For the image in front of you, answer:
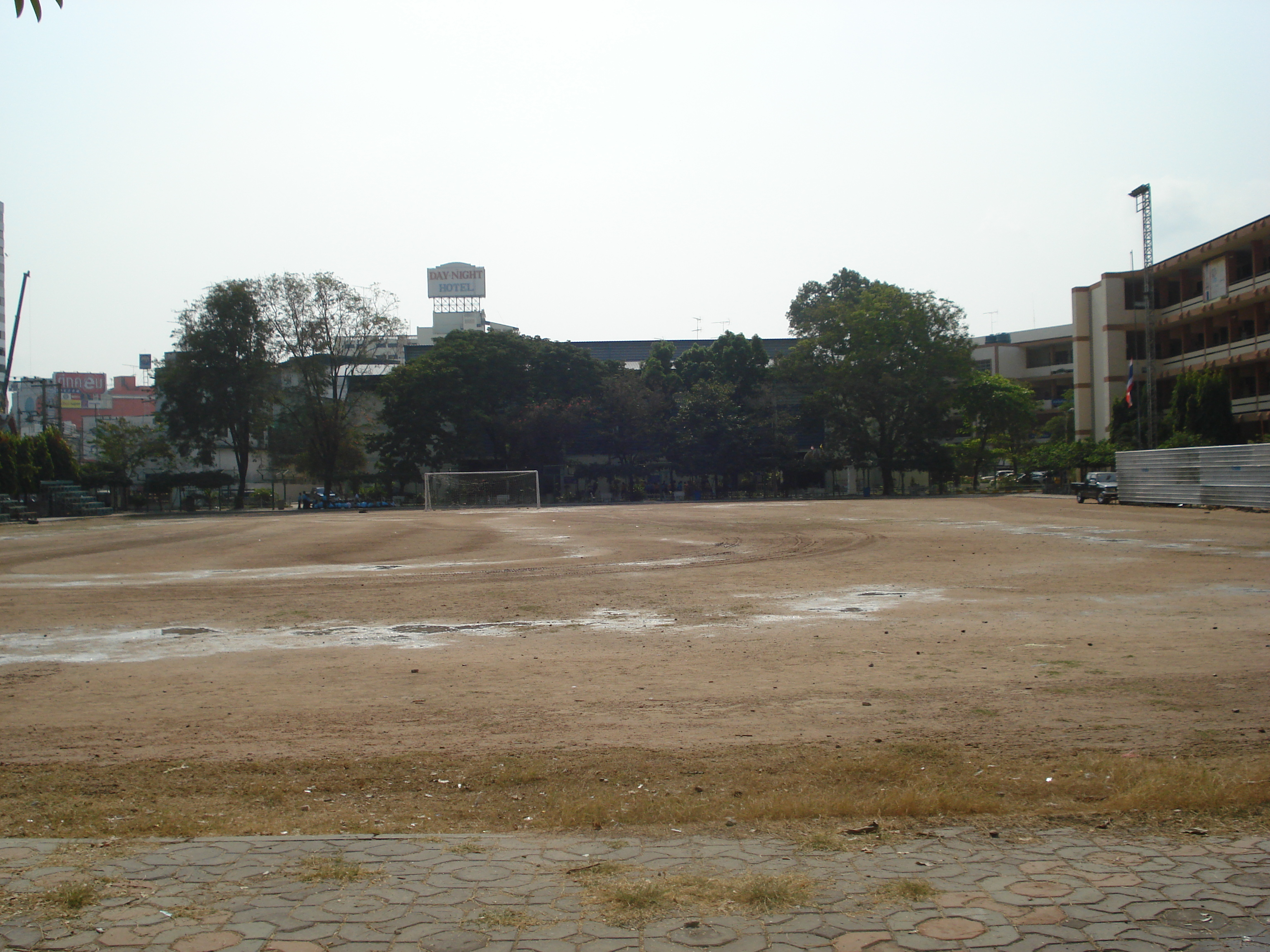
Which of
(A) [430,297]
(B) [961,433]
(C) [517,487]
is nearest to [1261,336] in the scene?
(B) [961,433]

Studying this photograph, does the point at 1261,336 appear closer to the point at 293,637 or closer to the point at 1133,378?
the point at 1133,378

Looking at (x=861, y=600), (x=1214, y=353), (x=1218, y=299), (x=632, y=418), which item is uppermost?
(x=1218, y=299)

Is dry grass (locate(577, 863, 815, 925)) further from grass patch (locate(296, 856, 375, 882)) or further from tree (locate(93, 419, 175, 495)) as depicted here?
tree (locate(93, 419, 175, 495))

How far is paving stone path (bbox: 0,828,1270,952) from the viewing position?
134 inches

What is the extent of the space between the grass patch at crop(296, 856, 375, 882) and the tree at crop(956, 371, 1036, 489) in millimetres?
69353

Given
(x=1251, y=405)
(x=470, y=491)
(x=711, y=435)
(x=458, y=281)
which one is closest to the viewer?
(x=1251, y=405)

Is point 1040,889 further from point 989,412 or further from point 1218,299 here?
point 989,412

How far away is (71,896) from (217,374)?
224ft

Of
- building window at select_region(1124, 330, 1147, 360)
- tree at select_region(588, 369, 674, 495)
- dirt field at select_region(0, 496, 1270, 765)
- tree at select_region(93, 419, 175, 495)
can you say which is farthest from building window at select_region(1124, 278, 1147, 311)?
tree at select_region(93, 419, 175, 495)

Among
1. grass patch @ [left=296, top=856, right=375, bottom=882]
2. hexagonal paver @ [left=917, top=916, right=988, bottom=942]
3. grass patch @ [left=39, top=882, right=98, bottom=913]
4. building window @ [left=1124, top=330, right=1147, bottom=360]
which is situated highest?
building window @ [left=1124, top=330, right=1147, bottom=360]

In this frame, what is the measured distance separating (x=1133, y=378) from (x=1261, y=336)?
664 centimetres

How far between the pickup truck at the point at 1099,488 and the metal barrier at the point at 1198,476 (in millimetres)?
579

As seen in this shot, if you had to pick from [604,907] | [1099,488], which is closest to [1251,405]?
[1099,488]

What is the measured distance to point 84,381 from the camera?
14812cm
